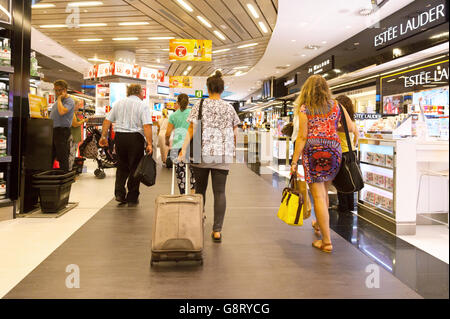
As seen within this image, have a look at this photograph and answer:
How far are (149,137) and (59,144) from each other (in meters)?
1.56

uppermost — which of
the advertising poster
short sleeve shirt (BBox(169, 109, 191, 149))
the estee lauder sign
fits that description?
the estee lauder sign

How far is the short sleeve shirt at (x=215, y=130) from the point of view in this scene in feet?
10.6

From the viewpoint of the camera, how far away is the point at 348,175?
10.4 feet

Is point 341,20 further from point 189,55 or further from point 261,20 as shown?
point 189,55

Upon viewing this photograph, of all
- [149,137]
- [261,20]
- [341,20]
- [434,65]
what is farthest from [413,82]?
[149,137]

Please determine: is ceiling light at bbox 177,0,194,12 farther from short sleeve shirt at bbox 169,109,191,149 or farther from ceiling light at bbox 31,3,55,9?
short sleeve shirt at bbox 169,109,191,149

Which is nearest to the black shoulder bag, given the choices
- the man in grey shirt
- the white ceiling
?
the man in grey shirt

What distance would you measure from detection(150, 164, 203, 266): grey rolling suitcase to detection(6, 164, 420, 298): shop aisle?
105 millimetres

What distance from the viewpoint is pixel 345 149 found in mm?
3854

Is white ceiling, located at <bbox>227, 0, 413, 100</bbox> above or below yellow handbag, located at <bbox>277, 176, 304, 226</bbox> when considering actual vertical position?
above

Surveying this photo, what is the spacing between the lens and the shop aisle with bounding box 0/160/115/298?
8.47 feet

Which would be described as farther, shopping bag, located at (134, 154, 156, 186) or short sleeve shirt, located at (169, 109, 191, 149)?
short sleeve shirt, located at (169, 109, 191, 149)

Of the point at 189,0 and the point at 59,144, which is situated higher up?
the point at 189,0

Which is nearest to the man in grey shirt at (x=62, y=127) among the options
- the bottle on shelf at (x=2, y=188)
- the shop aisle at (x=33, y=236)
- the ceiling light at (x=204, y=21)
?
the shop aisle at (x=33, y=236)
